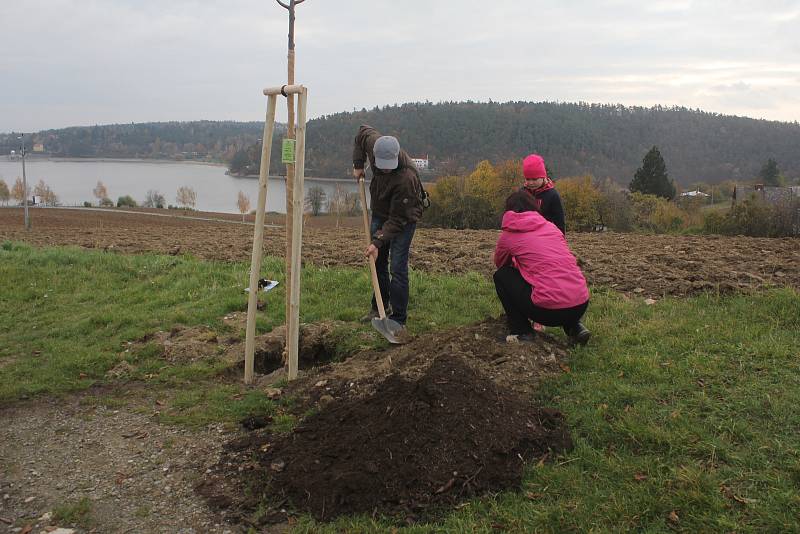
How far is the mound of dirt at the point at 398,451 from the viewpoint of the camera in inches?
133

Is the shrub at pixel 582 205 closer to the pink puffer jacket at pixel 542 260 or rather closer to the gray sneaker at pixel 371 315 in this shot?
the gray sneaker at pixel 371 315

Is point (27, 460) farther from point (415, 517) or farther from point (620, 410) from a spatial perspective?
point (620, 410)

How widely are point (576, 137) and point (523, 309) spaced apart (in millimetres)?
100709

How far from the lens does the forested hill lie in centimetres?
8788

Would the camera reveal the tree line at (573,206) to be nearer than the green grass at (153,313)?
No

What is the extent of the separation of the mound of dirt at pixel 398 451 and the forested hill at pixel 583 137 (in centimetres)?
7396

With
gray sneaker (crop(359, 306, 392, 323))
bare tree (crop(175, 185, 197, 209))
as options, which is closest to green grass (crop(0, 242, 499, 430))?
gray sneaker (crop(359, 306, 392, 323))

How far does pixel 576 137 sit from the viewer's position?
9919 cm

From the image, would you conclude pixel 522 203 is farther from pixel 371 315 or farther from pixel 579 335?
pixel 371 315

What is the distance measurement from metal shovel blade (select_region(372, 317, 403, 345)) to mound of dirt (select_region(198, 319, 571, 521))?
1.37 meters

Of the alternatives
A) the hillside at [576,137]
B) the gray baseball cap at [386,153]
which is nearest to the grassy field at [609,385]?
the gray baseball cap at [386,153]

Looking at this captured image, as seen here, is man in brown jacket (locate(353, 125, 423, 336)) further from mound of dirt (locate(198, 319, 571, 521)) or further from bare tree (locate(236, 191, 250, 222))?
bare tree (locate(236, 191, 250, 222))

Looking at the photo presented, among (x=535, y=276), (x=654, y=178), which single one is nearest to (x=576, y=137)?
(x=654, y=178)

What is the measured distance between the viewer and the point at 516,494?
336 centimetres
